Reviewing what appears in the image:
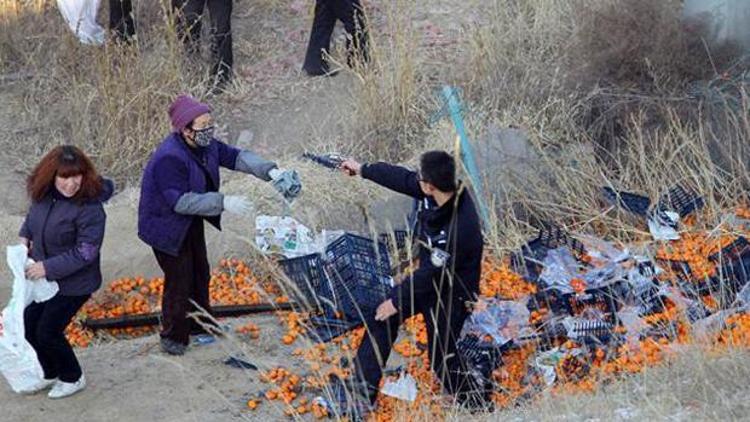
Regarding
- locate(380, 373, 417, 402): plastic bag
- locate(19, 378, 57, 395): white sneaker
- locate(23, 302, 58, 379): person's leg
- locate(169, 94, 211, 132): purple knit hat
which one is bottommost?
locate(380, 373, 417, 402): plastic bag

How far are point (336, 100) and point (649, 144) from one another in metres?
2.81

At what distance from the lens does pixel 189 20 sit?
10.8m

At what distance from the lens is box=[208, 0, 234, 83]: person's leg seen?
10.7 m

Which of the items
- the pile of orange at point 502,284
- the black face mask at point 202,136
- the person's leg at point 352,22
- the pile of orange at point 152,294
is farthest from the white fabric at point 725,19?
the black face mask at point 202,136

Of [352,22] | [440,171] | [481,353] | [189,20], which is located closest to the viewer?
[440,171]

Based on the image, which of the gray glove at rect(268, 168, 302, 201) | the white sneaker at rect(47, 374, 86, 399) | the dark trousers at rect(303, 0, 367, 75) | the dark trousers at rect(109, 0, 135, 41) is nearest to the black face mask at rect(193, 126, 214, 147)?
Result: the gray glove at rect(268, 168, 302, 201)

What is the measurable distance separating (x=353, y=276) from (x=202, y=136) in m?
1.26

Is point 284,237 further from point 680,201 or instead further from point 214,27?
point 214,27

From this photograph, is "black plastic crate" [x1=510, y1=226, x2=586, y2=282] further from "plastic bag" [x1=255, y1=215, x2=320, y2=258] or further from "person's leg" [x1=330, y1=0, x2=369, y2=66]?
"person's leg" [x1=330, y1=0, x2=369, y2=66]

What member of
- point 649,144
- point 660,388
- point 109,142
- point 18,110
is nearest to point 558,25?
point 649,144

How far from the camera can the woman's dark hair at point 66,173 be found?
19.5ft

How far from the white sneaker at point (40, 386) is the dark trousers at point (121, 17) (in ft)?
16.2

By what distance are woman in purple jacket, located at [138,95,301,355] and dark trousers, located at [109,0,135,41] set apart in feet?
14.4

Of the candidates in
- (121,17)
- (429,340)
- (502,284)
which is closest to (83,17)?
(121,17)
